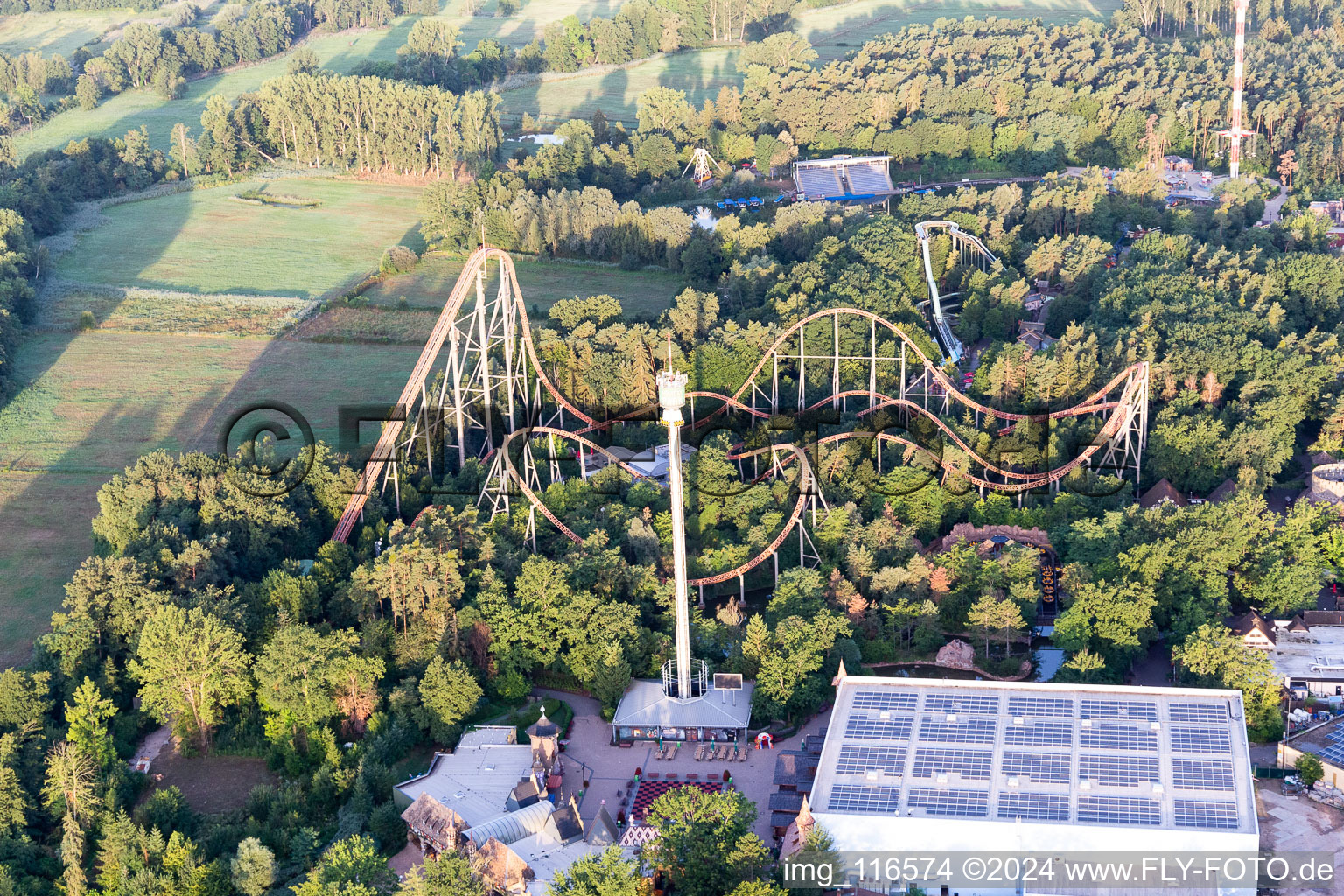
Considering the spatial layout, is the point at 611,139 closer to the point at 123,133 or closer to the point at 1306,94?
the point at 123,133

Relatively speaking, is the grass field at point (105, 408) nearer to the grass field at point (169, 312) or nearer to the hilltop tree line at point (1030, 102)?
the grass field at point (169, 312)

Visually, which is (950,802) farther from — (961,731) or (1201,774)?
(1201,774)

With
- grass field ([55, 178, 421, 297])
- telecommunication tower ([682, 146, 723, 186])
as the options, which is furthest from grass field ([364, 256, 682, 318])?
telecommunication tower ([682, 146, 723, 186])

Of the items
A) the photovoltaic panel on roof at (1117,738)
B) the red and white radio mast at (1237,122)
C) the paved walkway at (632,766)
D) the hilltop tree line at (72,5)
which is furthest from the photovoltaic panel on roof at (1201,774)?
the hilltop tree line at (72,5)

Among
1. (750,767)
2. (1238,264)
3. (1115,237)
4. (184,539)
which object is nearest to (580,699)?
(750,767)

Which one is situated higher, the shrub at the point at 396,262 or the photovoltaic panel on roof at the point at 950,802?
the shrub at the point at 396,262

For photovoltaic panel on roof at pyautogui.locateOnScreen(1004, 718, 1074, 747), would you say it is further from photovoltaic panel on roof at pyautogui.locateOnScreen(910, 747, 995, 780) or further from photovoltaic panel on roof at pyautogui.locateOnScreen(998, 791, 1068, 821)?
photovoltaic panel on roof at pyautogui.locateOnScreen(998, 791, 1068, 821)
